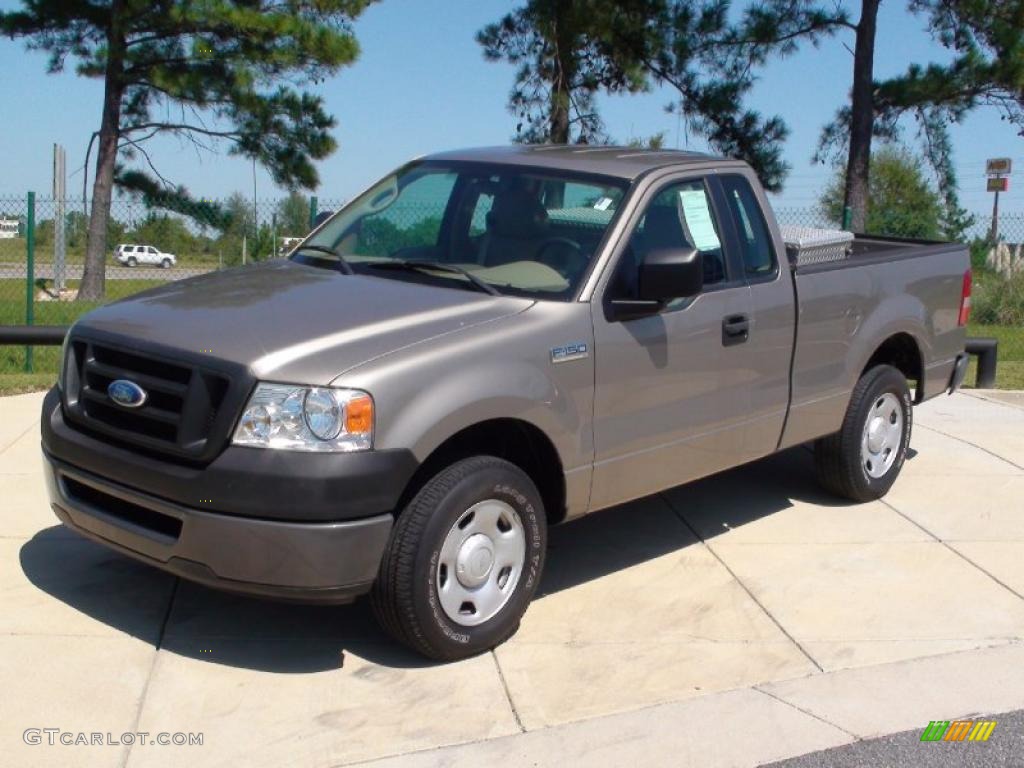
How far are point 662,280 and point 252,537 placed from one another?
2.01m

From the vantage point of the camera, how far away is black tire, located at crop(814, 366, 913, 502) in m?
7.20

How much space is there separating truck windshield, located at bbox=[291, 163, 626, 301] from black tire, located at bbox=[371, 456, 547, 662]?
869mm

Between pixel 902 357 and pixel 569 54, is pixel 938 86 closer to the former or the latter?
pixel 569 54

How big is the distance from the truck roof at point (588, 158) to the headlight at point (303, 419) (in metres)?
2.05

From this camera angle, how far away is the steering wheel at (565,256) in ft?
18.4

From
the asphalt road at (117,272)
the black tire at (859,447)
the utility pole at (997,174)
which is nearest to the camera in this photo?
the black tire at (859,447)

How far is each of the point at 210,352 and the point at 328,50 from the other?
1704 cm

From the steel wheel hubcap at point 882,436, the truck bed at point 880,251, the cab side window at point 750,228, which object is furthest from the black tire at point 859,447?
the cab side window at point 750,228

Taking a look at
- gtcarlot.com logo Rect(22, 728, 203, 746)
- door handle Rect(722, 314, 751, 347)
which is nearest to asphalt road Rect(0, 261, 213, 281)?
door handle Rect(722, 314, 751, 347)

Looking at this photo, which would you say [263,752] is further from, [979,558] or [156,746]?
[979,558]

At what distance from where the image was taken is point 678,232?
6078 mm

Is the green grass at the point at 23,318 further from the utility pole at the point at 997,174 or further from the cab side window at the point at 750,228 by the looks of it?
the utility pole at the point at 997,174

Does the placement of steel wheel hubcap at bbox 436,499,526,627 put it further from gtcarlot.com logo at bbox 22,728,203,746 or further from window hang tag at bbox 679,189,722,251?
window hang tag at bbox 679,189,722,251

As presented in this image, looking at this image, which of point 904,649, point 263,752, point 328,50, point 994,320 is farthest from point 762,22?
point 263,752
